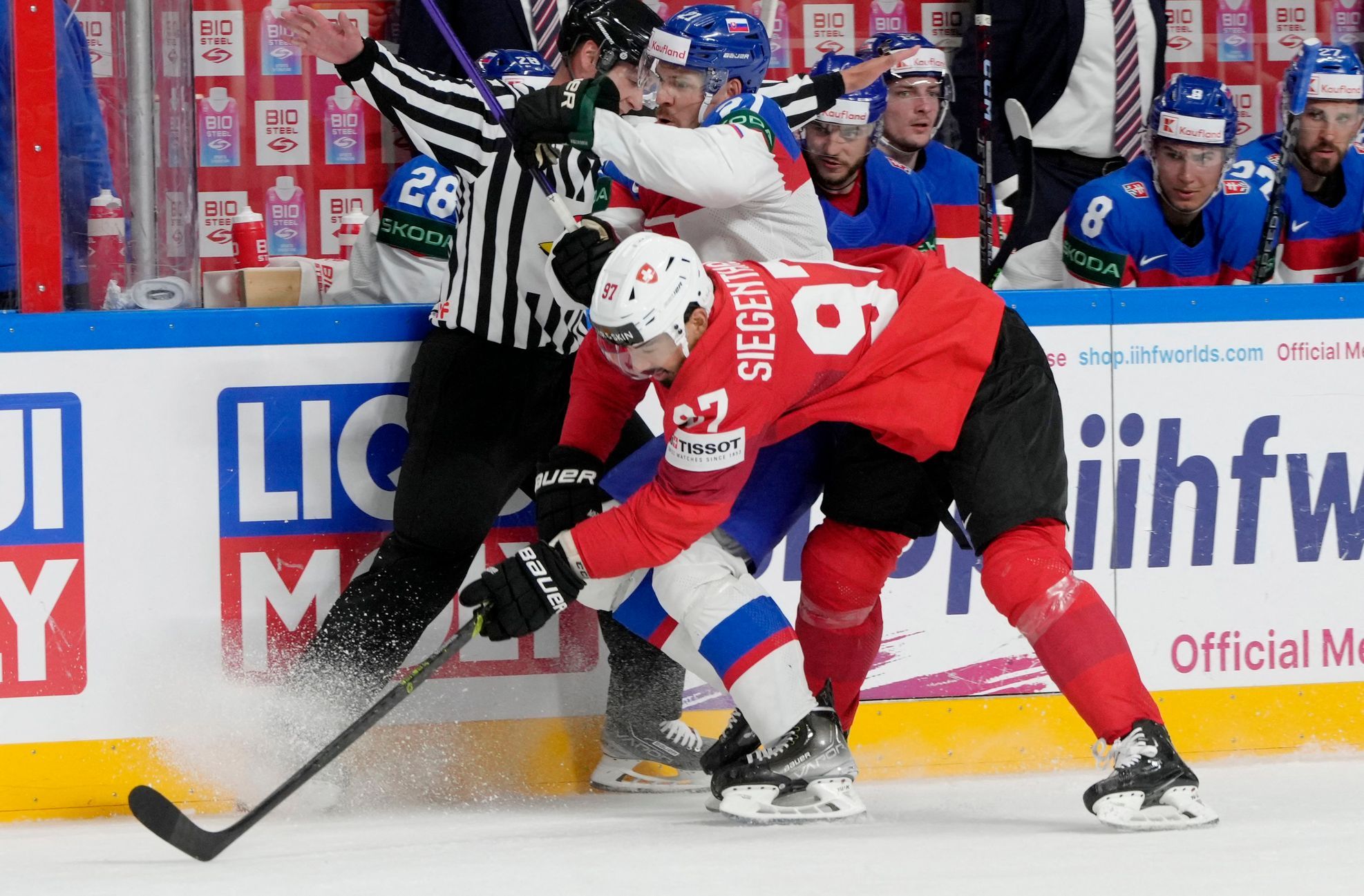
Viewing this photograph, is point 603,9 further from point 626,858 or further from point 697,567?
point 626,858

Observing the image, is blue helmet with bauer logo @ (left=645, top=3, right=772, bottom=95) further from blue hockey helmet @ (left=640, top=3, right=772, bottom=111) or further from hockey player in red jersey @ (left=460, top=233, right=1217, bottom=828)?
hockey player in red jersey @ (left=460, top=233, right=1217, bottom=828)

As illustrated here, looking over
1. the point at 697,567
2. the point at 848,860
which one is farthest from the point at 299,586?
the point at 848,860

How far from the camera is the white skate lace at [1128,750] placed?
277cm

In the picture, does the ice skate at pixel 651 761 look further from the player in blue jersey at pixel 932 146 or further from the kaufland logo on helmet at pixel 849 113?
the player in blue jersey at pixel 932 146

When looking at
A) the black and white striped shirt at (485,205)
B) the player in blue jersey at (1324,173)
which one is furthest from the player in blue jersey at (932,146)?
the black and white striped shirt at (485,205)

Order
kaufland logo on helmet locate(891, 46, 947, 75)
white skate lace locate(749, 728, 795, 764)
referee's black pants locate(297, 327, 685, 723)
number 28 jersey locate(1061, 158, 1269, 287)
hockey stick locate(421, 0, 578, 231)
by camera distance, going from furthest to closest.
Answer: kaufland logo on helmet locate(891, 46, 947, 75)
number 28 jersey locate(1061, 158, 1269, 287)
referee's black pants locate(297, 327, 685, 723)
hockey stick locate(421, 0, 578, 231)
white skate lace locate(749, 728, 795, 764)

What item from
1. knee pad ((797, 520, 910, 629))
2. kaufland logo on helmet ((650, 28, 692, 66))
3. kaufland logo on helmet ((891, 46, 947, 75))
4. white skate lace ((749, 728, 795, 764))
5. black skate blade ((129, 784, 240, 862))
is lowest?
black skate blade ((129, 784, 240, 862))

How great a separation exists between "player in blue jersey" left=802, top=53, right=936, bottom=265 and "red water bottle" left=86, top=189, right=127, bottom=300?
1.56m

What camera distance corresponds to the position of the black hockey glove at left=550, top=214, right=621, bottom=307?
9.32ft

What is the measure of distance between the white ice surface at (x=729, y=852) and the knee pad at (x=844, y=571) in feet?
1.12

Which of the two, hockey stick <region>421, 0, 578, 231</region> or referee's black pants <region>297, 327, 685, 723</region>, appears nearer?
hockey stick <region>421, 0, 578, 231</region>

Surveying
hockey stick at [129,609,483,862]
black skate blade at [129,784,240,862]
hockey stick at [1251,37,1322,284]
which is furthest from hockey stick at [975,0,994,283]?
black skate blade at [129,784,240,862]

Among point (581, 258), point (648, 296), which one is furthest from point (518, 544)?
point (648, 296)

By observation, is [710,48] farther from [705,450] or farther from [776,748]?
[776,748]
